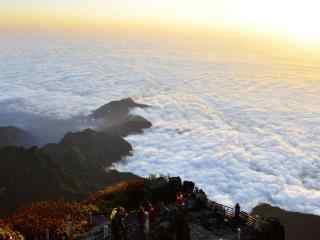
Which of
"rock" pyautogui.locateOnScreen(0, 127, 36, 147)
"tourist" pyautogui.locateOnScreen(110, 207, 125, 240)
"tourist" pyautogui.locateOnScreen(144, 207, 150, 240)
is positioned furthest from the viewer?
"rock" pyautogui.locateOnScreen(0, 127, 36, 147)

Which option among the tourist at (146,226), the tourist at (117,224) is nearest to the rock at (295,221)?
the tourist at (146,226)

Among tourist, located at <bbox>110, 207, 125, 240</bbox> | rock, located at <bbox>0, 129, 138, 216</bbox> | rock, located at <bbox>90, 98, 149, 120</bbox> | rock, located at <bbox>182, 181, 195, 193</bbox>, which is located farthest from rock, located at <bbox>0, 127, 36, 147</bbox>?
tourist, located at <bbox>110, 207, 125, 240</bbox>

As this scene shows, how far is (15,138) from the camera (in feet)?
249

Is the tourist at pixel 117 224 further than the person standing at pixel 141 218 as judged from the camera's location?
No

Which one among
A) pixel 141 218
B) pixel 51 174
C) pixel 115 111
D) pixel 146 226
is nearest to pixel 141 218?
pixel 141 218

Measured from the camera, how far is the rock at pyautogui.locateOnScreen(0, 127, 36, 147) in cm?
7362

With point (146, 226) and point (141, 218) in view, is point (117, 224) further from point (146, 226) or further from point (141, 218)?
point (146, 226)

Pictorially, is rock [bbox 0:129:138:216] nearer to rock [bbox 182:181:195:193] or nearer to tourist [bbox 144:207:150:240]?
rock [bbox 182:181:195:193]

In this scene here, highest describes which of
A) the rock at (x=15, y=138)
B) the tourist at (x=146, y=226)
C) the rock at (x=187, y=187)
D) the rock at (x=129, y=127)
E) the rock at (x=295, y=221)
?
the tourist at (x=146, y=226)

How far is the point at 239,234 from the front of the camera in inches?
743

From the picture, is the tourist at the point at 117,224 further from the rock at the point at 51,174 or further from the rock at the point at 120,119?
the rock at the point at 120,119

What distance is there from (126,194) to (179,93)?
372ft

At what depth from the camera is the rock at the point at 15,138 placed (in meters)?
73.6

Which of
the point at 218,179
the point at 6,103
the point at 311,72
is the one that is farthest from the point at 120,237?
the point at 311,72
